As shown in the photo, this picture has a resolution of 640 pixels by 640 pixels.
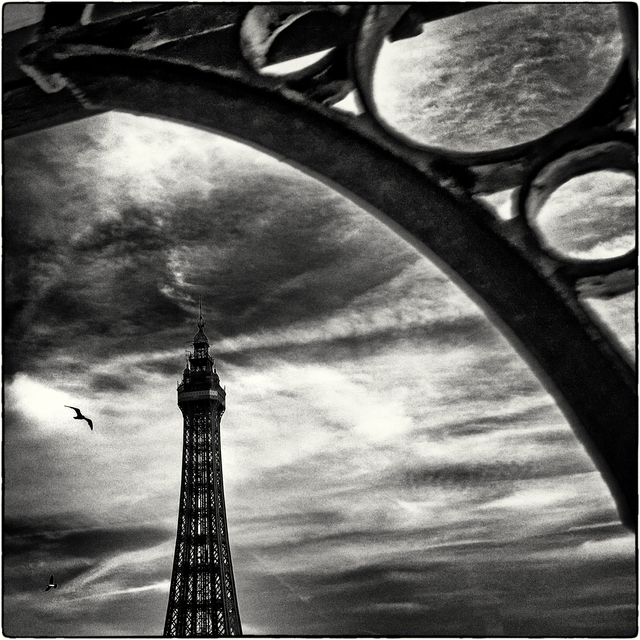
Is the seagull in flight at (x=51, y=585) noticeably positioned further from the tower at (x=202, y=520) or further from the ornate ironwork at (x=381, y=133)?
the ornate ironwork at (x=381, y=133)

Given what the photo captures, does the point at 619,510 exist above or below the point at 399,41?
below

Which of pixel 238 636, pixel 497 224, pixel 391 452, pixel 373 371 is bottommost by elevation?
pixel 238 636

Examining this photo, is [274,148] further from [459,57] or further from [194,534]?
[194,534]

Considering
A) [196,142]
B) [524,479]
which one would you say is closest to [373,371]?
[524,479]

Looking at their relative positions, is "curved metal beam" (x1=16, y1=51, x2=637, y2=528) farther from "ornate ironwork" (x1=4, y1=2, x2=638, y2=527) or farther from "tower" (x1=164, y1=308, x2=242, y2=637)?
"tower" (x1=164, y1=308, x2=242, y2=637)

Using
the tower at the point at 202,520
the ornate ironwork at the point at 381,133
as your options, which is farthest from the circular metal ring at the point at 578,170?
the tower at the point at 202,520
